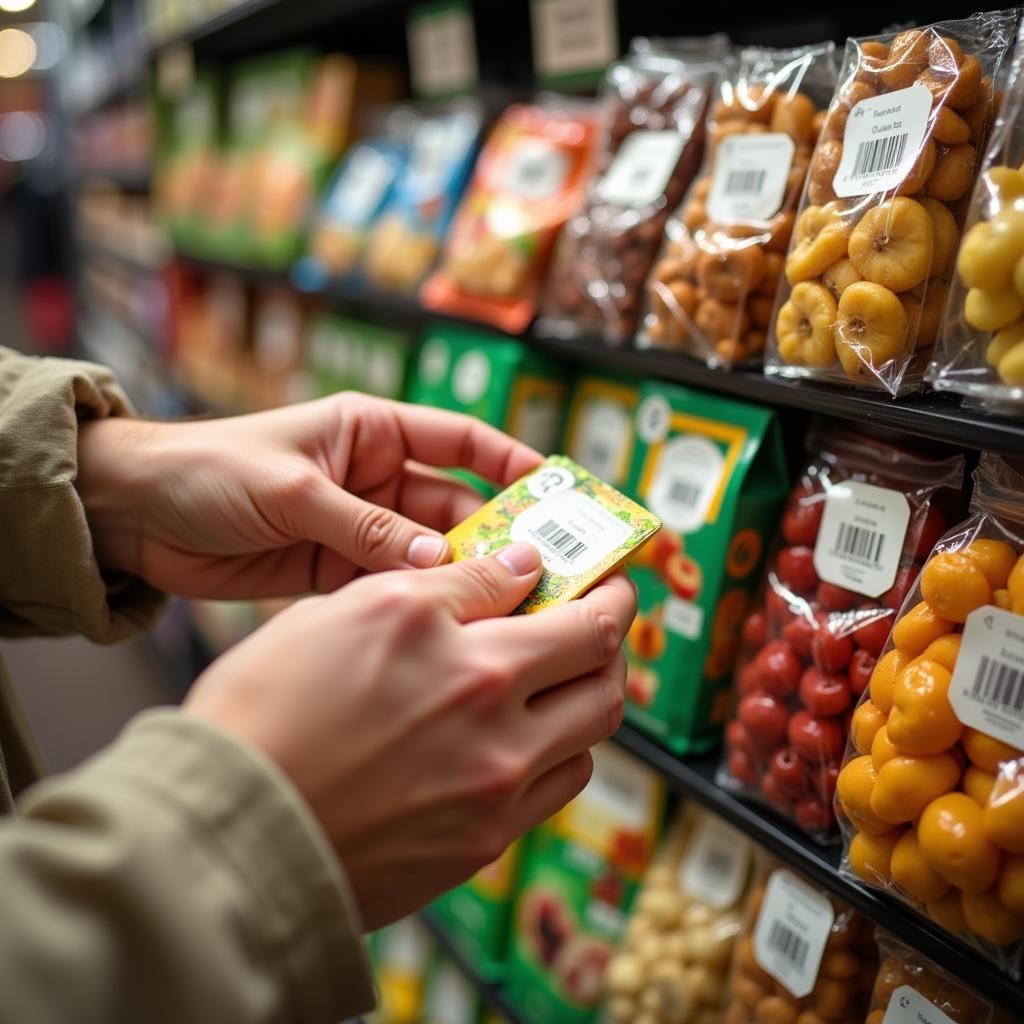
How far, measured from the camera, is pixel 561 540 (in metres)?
0.88

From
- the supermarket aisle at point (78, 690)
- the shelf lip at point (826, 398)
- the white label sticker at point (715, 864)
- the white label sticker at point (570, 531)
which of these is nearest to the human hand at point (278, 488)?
the white label sticker at point (570, 531)

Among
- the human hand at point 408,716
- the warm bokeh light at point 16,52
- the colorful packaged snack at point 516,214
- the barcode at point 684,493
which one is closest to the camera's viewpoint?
the human hand at point 408,716

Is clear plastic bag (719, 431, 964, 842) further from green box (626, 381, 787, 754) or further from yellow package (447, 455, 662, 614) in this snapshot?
yellow package (447, 455, 662, 614)

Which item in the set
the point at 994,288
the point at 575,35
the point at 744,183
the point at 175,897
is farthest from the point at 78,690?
the point at 994,288

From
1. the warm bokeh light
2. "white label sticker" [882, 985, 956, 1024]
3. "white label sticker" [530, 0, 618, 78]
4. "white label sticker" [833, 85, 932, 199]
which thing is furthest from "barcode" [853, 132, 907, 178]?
the warm bokeh light

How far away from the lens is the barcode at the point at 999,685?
0.72 metres

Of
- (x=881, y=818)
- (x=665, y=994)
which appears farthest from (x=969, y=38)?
(x=665, y=994)

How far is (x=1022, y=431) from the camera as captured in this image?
71cm

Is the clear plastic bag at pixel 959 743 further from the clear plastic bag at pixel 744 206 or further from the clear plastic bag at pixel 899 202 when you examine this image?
the clear plastic bag at pixel 744 206

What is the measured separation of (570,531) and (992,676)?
38 centimetres

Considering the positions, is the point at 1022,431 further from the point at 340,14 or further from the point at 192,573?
the point at 340,14

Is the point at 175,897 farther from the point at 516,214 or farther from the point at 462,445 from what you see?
the point at 516,214

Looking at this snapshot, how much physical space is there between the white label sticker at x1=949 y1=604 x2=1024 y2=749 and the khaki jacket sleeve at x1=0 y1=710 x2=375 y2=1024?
20.2 inches

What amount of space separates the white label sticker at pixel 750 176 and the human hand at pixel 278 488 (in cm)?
38
